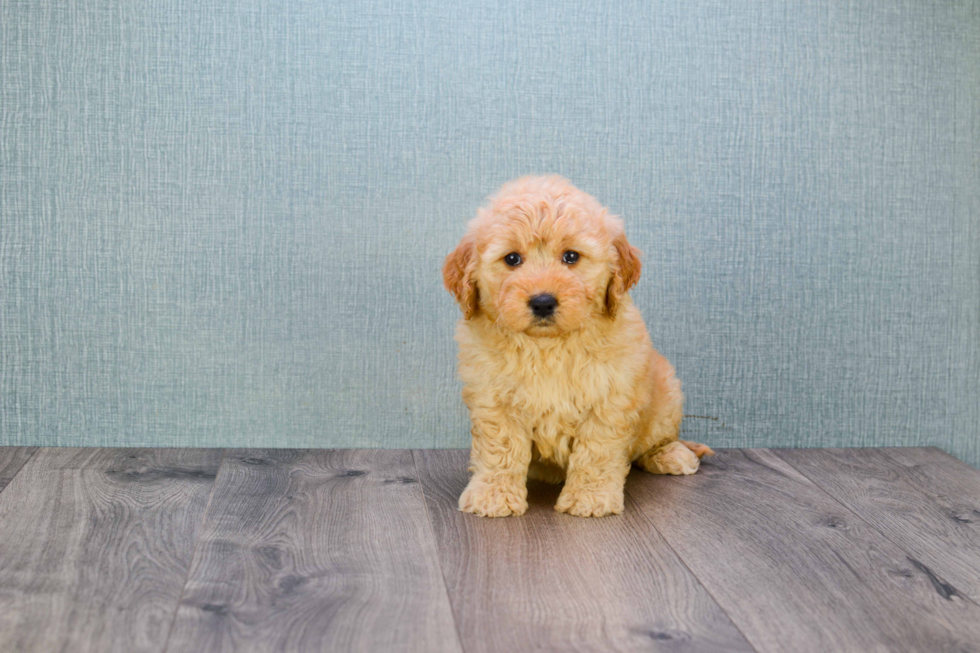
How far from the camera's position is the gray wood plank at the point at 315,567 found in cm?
154

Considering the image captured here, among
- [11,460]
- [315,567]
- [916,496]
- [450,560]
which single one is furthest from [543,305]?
[11,460]

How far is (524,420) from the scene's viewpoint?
2.17 meters

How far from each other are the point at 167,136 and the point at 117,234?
316mm

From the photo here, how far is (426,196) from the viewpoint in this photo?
8.87ft

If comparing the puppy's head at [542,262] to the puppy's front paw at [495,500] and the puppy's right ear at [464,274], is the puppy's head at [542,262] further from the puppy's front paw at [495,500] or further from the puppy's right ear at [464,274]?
the puppy's front paw at [495,500]

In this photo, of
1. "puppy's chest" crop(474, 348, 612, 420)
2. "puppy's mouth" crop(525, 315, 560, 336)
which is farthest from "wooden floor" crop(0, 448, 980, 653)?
"puppy's mouth" crop(525, 315, 560, 336)

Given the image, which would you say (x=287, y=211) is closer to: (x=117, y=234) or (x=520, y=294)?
(x=117, y=234)

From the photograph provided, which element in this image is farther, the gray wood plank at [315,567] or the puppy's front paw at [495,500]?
the puppy's front paw at [495,500]

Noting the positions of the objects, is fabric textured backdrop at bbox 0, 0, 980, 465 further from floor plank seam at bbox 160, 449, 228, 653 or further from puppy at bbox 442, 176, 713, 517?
puppy at bbox 442, 176, 713, 517

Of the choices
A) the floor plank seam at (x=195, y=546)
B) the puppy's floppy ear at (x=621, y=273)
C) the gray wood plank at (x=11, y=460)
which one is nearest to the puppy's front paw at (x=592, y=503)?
the puppy's floppy ear at (x=621, y=273)

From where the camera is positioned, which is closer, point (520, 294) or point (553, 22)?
point (520, 294)

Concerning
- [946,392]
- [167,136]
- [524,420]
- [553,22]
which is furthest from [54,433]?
[946,392]

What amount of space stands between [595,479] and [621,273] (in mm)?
492

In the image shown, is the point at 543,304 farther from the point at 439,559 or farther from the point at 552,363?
the point at 439,559
